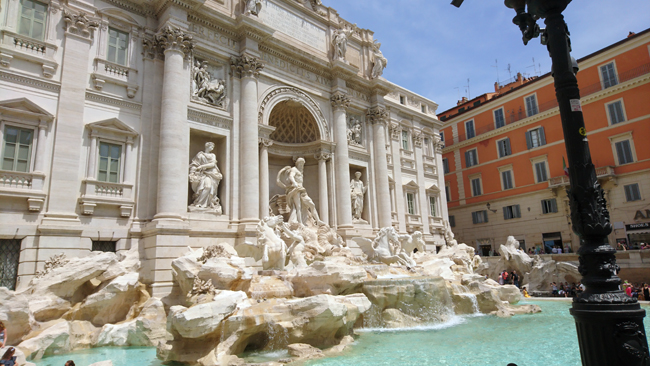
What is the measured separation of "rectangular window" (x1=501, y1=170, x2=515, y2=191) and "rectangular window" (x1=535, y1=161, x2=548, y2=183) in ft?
6.32

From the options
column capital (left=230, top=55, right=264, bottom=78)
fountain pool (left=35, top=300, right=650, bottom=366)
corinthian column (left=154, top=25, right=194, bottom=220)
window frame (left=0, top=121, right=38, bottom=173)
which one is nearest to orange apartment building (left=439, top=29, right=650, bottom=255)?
fountain pool (left=35, top=300, right=650, bottom=366)

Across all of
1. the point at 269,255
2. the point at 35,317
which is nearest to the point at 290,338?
the point at 269,255

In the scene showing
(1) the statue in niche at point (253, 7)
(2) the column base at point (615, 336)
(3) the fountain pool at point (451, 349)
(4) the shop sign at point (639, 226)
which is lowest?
(3) the fountain pool at point (451, 349)

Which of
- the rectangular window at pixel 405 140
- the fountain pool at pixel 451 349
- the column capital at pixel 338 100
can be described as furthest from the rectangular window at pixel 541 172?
the fountain pool at pixel 451 349

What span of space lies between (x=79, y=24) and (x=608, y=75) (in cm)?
2707

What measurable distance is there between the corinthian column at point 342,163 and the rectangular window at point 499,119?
14.8m

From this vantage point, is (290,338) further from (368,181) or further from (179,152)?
(368,181)

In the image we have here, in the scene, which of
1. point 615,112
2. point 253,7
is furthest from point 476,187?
point 253,7

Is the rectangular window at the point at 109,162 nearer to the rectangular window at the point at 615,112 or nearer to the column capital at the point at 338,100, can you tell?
the column capital at the point at 338,100

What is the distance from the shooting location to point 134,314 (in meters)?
11.9

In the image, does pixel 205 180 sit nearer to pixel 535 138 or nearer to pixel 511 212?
pixel 511 212

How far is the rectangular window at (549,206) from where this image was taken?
86.9 ft

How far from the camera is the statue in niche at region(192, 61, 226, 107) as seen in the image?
16.0 metres

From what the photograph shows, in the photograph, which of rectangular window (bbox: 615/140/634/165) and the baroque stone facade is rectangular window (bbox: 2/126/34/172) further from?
rectangular window (bbox: 615/140/634/165)
